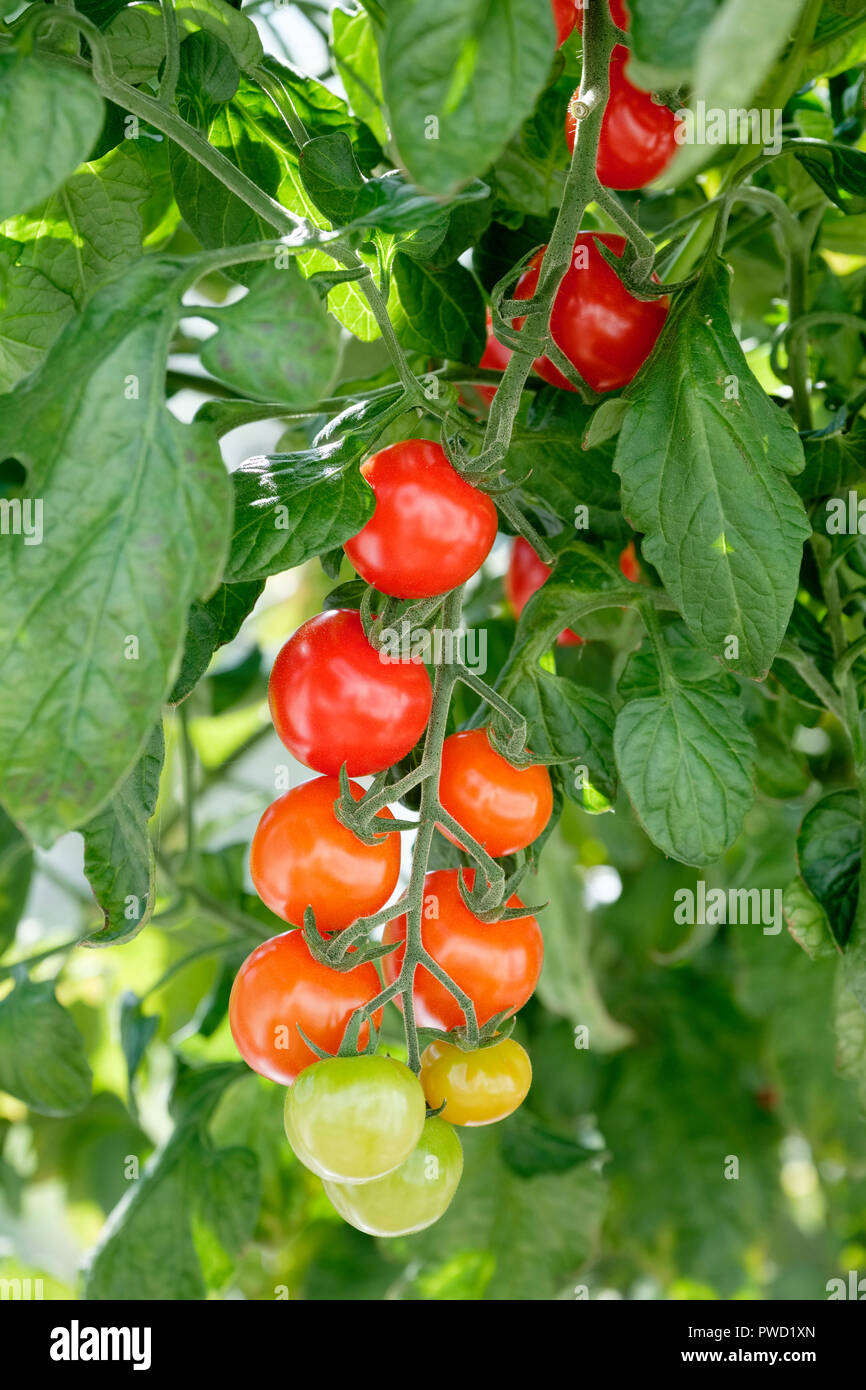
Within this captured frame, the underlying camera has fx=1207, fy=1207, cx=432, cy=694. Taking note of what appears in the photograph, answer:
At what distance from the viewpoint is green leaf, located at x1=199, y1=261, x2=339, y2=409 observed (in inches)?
9.8

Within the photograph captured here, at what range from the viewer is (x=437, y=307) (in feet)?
1.34

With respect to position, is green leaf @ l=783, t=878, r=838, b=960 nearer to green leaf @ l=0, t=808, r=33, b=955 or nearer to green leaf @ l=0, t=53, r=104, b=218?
green leaf @ l=0, t=53, r=104, b=218

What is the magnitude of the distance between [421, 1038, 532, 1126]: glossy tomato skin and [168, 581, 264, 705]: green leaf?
127mm

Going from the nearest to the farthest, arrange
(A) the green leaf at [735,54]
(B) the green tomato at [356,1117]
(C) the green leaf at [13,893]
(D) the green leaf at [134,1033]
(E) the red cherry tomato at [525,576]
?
(A) the green leaf at [735,54] < (B) the green tomato at [356,1117] < (E) the red cherry tomato at [525,576] < (D) the green leaf at [134,1033] < (C) the green leaf at [13,893]

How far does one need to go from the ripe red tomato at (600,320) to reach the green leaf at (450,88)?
13 centimetres

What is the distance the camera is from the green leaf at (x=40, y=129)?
25 centimetres

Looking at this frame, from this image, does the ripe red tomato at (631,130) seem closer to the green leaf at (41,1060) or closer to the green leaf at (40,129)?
the green leaf at (40,129)

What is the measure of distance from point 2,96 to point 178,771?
604 mm

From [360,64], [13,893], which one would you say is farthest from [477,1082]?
[13,893]

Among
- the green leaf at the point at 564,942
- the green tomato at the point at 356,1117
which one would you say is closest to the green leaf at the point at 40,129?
the green tomato at the point at 356,1117

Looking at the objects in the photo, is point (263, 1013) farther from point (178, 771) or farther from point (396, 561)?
point (178, 771)

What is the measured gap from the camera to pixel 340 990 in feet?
1.09
